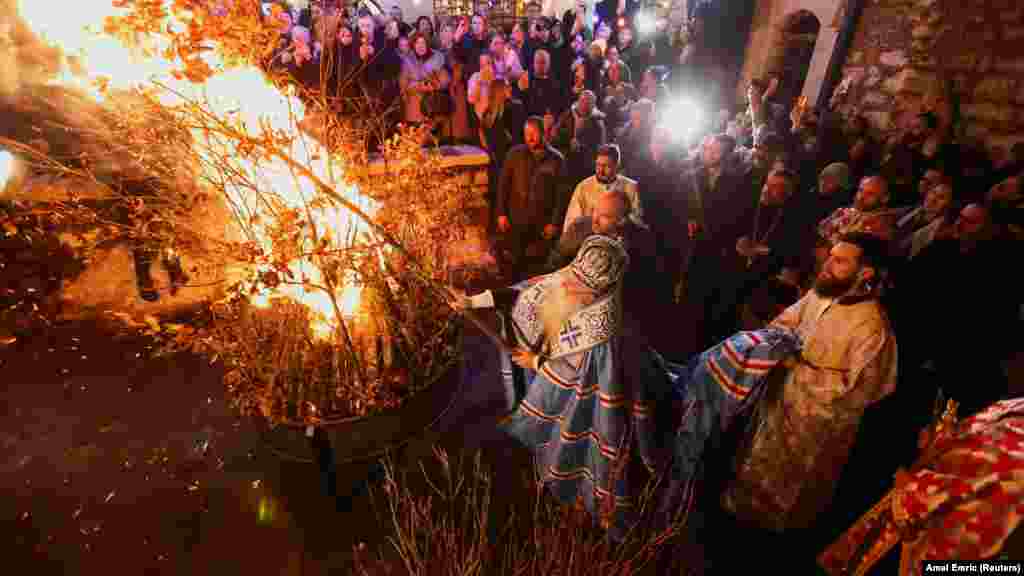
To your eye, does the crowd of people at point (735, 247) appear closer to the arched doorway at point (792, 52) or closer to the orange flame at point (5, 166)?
the arched doorway at point (792, 52)

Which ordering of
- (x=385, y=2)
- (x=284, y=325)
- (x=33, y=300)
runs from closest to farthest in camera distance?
(x=284, y=325) < (x=33, y=300) < (x=385, y=2)

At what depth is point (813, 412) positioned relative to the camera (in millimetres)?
3342

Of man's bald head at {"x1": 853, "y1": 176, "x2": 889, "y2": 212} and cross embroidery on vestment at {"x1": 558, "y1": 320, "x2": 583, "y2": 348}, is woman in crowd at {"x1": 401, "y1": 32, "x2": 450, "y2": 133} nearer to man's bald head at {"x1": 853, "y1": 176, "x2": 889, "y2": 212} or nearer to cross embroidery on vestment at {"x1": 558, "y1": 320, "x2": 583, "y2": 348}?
cross embroidery on vestment at {"x1": 558, "y1": 320, "x2": 583, "y2": 348}

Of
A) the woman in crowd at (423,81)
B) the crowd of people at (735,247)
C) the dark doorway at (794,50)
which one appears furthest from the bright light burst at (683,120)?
the woman in crowd at (423,81)

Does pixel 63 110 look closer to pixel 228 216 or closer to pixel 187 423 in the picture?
pixel 228 216

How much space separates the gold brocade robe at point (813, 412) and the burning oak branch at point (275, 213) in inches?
99.0

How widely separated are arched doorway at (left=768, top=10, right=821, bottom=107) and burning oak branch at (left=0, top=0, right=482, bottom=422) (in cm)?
904

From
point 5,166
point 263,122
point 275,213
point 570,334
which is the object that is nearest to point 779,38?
point 570,334

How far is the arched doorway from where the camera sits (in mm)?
10297

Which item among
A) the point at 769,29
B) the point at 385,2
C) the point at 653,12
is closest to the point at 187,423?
the point at 769,29

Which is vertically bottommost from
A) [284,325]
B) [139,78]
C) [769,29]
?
[284,325]

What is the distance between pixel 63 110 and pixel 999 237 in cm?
1032

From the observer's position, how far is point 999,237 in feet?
14.4

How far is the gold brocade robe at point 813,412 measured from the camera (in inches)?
124
